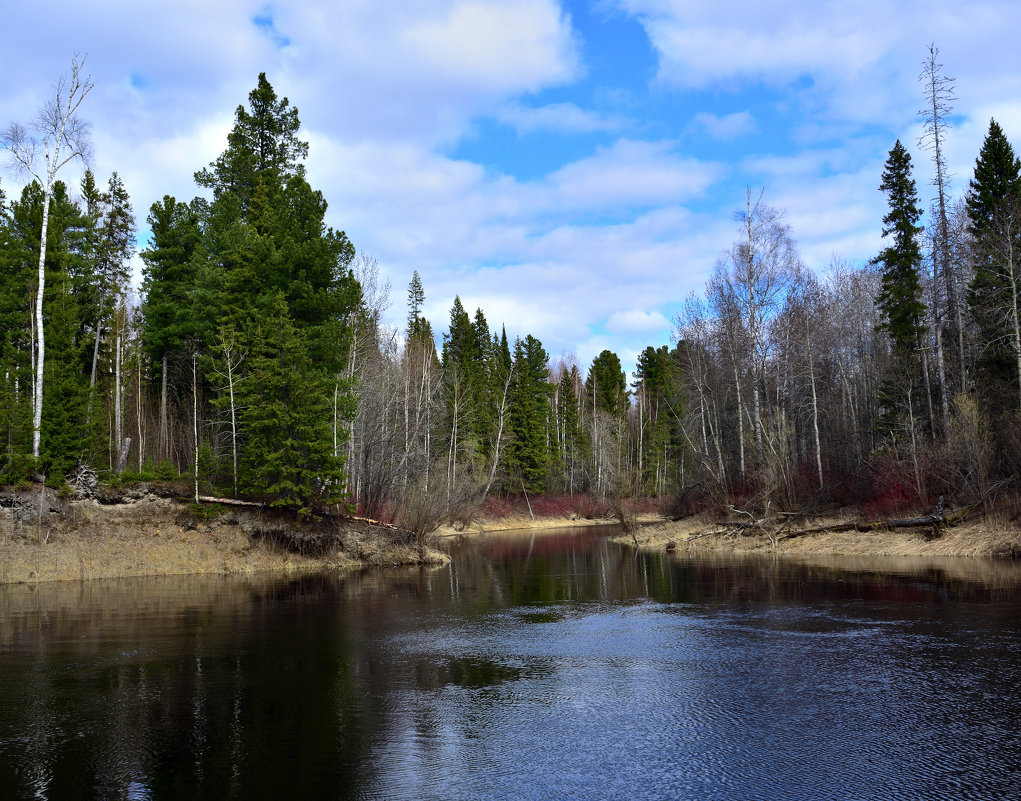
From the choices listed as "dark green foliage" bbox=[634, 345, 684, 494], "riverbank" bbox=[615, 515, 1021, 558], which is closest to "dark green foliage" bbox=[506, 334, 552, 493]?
"dark green foliage" bbox=[634, 345, 684, 494]

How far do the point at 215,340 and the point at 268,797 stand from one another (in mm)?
31713

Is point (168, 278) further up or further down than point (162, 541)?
further up

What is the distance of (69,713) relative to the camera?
9828mm

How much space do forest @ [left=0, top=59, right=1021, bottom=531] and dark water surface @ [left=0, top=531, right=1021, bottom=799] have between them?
36.4ft

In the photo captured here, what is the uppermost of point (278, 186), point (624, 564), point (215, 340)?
point (278, 186)

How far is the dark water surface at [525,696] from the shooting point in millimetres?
7199

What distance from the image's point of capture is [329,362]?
33.0 metres

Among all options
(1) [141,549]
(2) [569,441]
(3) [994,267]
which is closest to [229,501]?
(1) [141,549]

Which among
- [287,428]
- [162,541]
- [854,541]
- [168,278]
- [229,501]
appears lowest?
[854,541]

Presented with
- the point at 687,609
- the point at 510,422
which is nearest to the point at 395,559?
the point at 687,609

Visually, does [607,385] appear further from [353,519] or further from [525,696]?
[525,696]

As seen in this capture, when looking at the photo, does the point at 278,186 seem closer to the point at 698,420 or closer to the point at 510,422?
the point at 698,420

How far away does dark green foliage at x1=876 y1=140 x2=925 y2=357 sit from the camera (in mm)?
37250

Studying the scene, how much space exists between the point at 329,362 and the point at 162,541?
9846 mm
